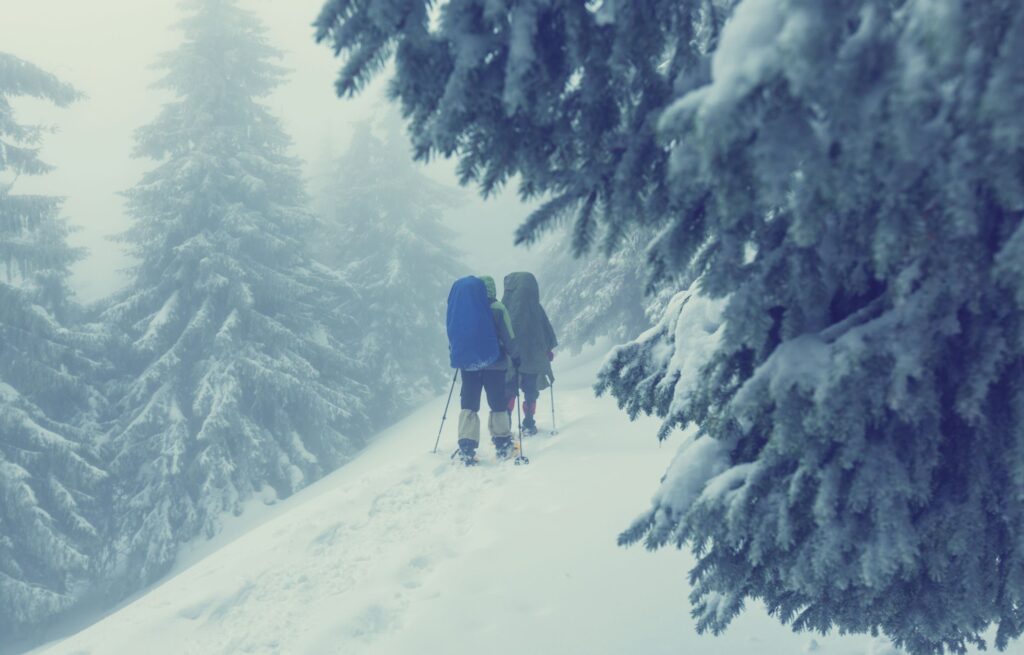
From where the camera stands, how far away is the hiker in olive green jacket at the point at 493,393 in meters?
8.49

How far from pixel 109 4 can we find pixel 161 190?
228ft

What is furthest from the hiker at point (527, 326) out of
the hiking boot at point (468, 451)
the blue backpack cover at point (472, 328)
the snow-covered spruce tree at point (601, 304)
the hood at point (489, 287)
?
the snow-covered spruce tree at point (601, 304)

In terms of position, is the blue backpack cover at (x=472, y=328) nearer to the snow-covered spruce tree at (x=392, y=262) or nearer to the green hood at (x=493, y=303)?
the green hood at (x=493, y=303)

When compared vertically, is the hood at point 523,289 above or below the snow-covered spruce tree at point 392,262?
below

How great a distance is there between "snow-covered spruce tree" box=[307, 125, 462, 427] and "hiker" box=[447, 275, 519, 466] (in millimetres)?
15481

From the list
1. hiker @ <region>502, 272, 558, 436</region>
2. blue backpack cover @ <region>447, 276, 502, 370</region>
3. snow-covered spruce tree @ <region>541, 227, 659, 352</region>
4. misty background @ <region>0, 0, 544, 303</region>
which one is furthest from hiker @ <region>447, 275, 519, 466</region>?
misty background @ <region>0, 0, 544, 303</region>

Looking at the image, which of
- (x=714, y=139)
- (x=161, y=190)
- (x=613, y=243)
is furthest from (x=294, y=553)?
(x=161, y=190)

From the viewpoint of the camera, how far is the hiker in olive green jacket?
849cm

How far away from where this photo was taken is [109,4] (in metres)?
73.5

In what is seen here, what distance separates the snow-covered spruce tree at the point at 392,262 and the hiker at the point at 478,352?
50.8ft

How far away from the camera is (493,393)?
28.3ft

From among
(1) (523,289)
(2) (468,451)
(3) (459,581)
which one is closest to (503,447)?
(2) (468,451)

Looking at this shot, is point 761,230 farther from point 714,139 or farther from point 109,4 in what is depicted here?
point 109,4

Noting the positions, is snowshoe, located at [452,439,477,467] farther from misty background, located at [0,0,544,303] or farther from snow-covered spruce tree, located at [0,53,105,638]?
misty background, located at [0,0,544,303]
